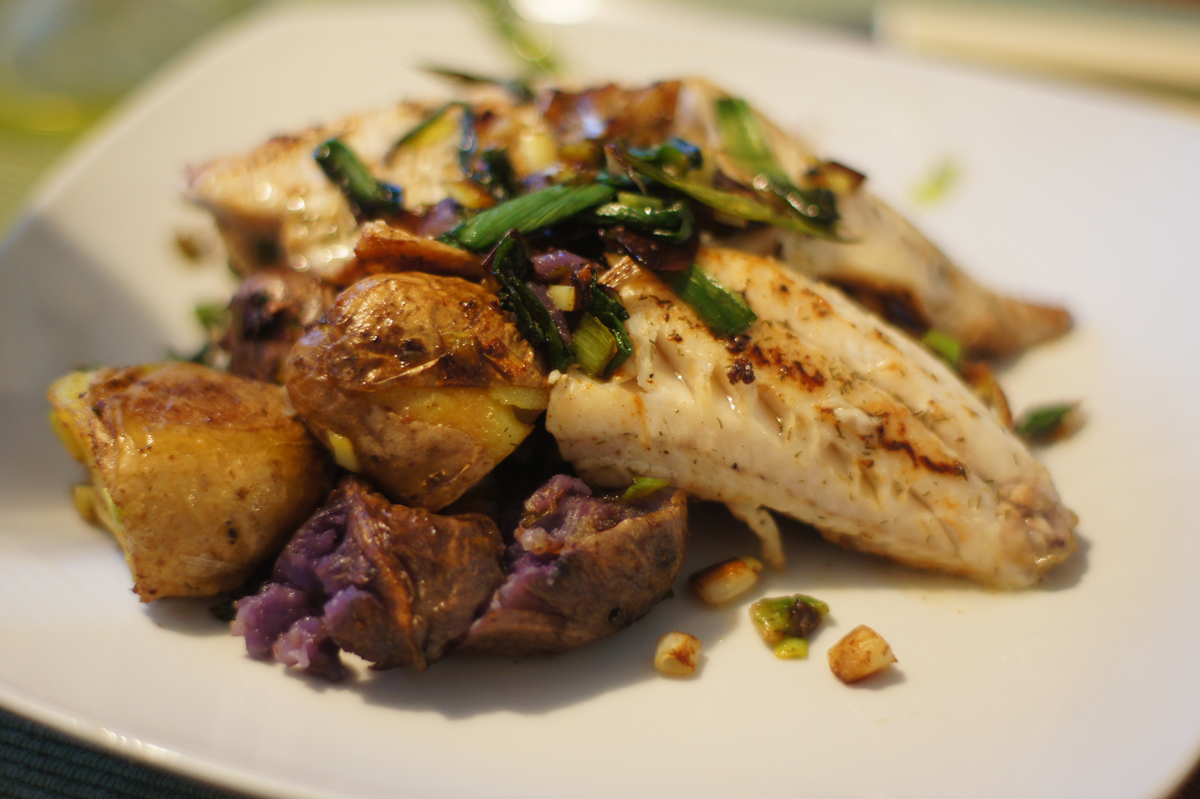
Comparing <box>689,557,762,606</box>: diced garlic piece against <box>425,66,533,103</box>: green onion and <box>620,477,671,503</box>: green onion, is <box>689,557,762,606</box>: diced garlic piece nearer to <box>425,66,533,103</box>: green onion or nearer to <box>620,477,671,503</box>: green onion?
<box>620,477,671,503</box>: green onion

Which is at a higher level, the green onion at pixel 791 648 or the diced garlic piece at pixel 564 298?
the diced garlic piece at pixel 564 298

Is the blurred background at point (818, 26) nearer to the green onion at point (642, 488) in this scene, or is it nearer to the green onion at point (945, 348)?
the green onion at point (945, 348)

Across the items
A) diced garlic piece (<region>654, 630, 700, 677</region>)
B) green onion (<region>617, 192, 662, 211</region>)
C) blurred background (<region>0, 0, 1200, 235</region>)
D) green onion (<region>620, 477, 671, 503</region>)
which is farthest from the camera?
blurred background (<region>0, 0, 1200, 235</region>)

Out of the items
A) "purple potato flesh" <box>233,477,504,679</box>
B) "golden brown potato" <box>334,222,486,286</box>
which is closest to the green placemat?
"purple potato flesh" <box>233,477,504,679</box>

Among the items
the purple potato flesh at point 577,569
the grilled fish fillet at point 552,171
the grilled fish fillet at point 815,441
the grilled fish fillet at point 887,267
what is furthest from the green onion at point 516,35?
the purple potato flesh at point 577,569

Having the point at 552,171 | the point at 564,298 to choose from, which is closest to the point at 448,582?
the point at 564,298
